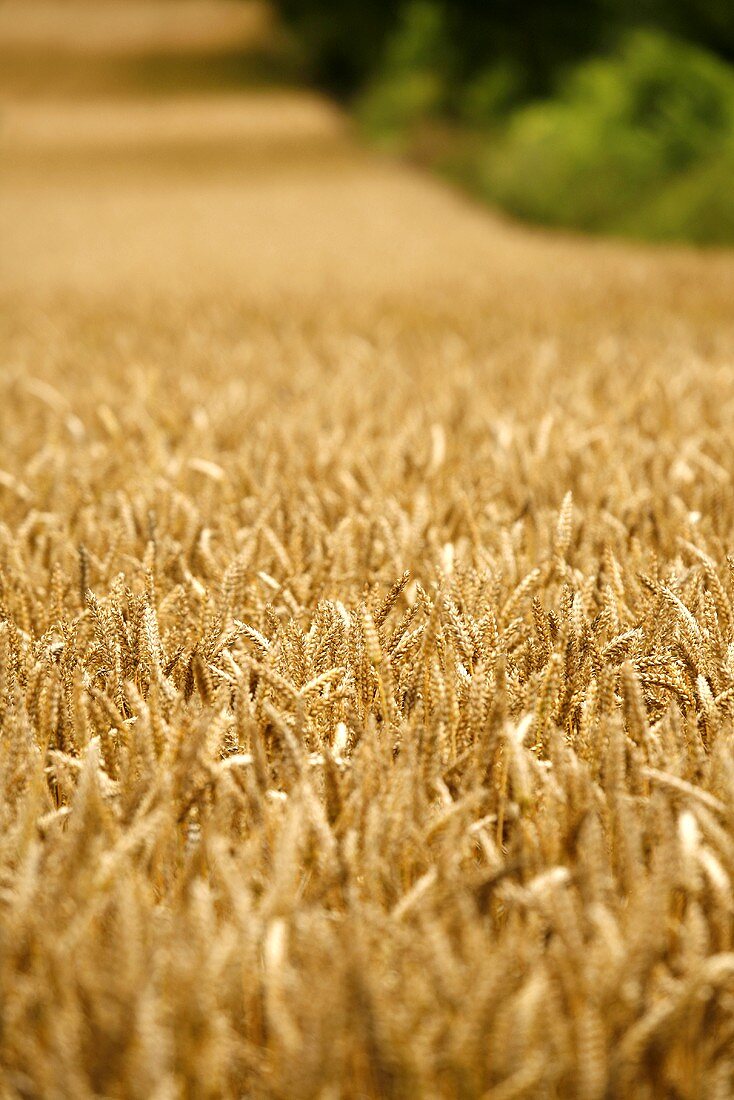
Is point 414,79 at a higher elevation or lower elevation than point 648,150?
lower

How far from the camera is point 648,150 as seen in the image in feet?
29.5

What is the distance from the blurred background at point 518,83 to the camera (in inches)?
342

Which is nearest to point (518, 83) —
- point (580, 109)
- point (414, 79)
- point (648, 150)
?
point (414, 79)

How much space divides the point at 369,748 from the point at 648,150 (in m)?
8.92

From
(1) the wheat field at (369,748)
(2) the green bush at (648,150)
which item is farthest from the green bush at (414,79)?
(1) the wheat field at (369,748)

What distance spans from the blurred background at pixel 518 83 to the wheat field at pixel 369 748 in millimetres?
5756

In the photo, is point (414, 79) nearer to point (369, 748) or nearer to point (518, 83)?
point (518, 83)

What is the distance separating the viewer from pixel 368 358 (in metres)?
3.70

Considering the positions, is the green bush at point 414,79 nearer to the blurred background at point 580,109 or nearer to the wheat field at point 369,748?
the blurred background at point 580,109

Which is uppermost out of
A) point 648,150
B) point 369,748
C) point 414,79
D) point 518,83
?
point 369,748

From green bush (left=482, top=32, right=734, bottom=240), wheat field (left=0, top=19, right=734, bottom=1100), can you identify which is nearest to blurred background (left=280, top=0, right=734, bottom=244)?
green bush (left=482, top=32, right=734, bottom=240)

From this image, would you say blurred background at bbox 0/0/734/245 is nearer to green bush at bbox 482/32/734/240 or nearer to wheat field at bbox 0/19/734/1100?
green bush at bbox 482/32/734/240

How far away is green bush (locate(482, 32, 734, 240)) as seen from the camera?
7.88 metres

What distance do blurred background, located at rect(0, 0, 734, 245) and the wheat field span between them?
18.9ft
